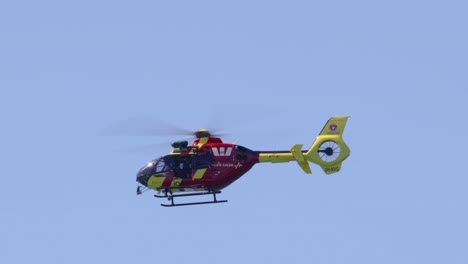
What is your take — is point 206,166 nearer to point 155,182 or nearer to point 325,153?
point 155,182

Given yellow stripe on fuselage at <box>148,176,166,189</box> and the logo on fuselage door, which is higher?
the logo on fuselage door

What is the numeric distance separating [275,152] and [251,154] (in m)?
0.78

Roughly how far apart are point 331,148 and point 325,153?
0.25m

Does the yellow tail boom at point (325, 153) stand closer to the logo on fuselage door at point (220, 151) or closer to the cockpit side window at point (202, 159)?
the logo on fuselage door at point (220, 151)

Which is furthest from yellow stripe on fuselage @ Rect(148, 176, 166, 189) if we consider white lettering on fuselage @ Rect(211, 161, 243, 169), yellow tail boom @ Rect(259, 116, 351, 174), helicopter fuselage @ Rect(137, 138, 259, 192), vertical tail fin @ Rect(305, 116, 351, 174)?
vertical tail fin @ Rect(305, 116, 351, 174)

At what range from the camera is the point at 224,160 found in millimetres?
152375

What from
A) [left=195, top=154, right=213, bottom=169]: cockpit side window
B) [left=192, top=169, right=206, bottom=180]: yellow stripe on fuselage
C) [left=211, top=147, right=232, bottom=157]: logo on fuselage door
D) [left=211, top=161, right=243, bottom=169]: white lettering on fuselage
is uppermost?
[left=211, top=147, right=232, bottom=157]: logo on fuselage door

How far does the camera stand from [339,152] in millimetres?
152250

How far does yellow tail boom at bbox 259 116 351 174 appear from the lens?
15225cm

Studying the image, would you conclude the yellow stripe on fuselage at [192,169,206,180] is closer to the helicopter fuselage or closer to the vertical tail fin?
the helicopter fuselage

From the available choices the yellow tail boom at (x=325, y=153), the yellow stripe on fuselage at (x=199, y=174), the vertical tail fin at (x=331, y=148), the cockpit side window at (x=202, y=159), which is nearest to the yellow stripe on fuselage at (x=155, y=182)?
the yellow stripe on fuselage at (x=199, y=174)

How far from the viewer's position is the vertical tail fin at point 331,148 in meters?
152

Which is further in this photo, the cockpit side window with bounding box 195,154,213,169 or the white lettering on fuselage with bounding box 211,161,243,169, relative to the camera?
the cockpit side window with bounding box 195,154,213,169

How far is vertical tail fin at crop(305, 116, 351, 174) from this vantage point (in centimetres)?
15225
